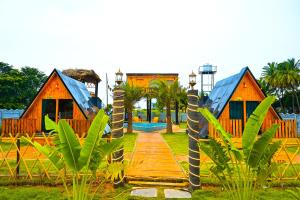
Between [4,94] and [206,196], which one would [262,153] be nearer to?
[206,196]

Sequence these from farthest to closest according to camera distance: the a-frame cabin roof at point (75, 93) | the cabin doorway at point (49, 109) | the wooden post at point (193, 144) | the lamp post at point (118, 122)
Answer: the cabin doorway at point (49, 109), the a-frame cabin roof at point (75, 93), the lamp post at point (118, 122), the wooden post at point (193, 144)

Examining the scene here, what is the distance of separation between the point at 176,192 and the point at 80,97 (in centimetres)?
1371

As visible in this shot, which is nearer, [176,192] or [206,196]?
[206,196]

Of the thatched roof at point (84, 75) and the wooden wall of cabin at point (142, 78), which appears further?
the wooden wall of cabin at point (142, 78)

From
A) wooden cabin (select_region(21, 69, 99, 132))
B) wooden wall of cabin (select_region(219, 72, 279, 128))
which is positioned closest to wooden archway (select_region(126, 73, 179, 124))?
wooden cabin (select_region(21, 69, 99, 132))

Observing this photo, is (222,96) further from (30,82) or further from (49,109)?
(30,82)

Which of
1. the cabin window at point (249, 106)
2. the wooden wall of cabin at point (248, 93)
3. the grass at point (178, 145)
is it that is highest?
the wooden wall of cabin at point (248, 93)

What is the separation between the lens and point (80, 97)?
19.5 m

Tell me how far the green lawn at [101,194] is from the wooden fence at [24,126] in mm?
6629

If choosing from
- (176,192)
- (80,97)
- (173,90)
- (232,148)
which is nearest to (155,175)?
(176,192)

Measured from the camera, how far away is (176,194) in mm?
6945

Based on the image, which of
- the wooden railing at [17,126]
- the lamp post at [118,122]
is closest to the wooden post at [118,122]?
the lamp post at [118,122]

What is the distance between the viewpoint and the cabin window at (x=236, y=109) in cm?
1964

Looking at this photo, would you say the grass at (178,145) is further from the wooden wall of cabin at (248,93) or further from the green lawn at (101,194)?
the green lawn at (101,194)
